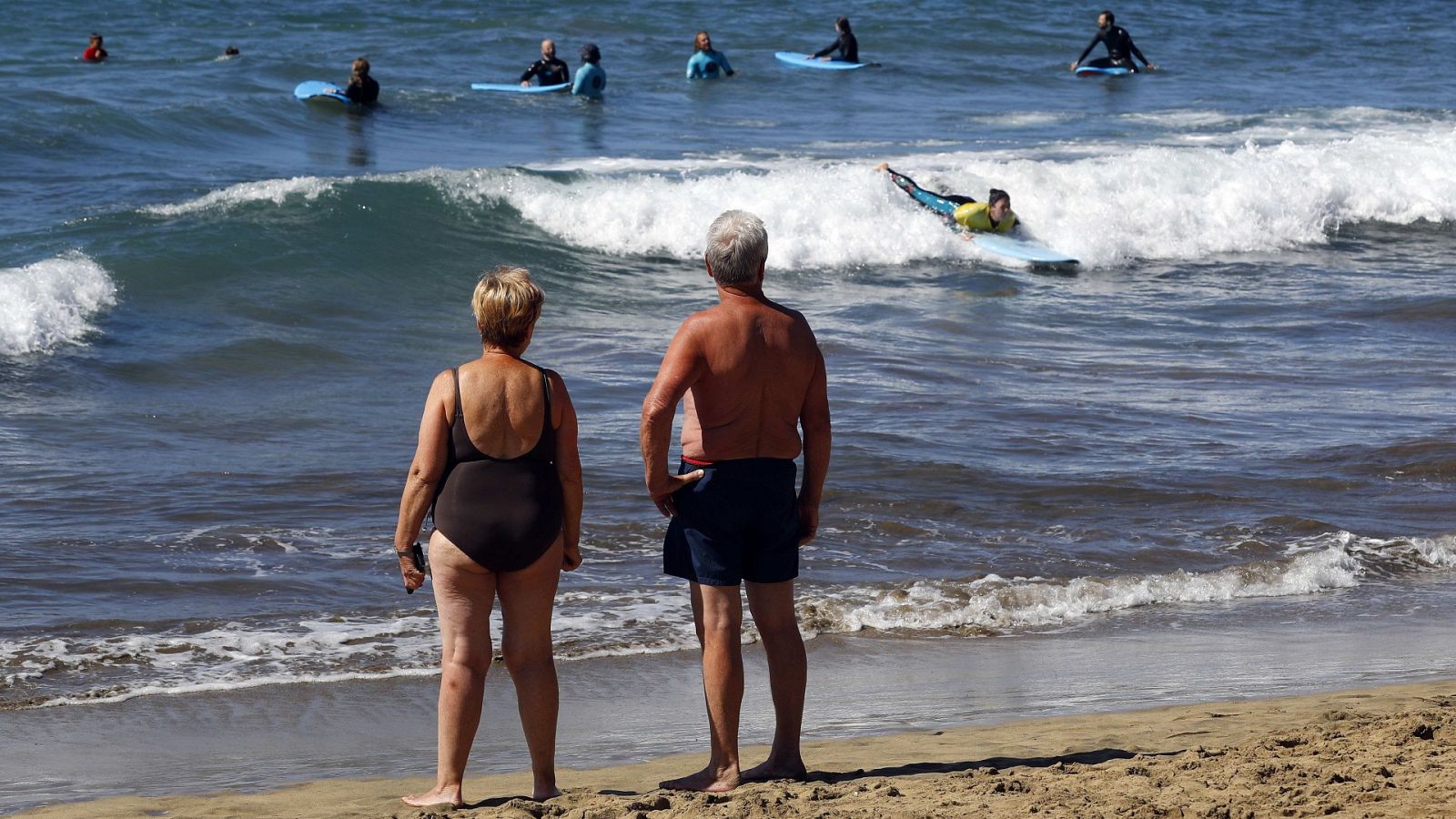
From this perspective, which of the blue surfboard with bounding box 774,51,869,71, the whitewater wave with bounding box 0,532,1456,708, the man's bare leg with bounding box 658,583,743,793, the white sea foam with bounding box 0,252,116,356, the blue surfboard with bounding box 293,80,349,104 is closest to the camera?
the man's bare leg with bounding box 658,583,743,793

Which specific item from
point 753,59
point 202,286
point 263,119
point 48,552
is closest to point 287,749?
point 48,552

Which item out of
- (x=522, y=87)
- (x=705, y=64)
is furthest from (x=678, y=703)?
(x=705, y=64)

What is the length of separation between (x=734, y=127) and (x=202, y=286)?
11017 millimetres

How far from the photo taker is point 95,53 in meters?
23.2

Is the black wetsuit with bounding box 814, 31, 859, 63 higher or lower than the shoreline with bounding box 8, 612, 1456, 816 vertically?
higher

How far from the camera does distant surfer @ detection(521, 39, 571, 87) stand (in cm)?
2480

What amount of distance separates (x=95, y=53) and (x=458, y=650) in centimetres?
2191

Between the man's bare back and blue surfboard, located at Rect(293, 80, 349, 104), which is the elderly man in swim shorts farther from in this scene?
blue surfboard, located at Rect(293, 80, 349, 104)

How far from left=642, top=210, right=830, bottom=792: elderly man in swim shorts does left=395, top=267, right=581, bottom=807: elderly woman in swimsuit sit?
0.29 meters

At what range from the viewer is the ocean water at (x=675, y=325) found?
6684 mm

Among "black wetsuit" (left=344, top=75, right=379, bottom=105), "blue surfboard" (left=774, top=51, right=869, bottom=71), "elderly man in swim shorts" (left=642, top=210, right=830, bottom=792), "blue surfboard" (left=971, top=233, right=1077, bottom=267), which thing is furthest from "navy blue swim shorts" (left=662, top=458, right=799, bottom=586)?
"blue surfboard" (left=774, top=51, right=869, bottom=71)

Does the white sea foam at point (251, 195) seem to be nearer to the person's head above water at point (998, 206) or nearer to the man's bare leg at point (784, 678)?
the person's head above water at point (998, 206)

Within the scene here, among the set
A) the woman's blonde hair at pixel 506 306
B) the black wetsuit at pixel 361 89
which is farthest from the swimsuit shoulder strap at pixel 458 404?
the black wetsuit at pixel 361 89

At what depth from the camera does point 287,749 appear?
4965 mm
